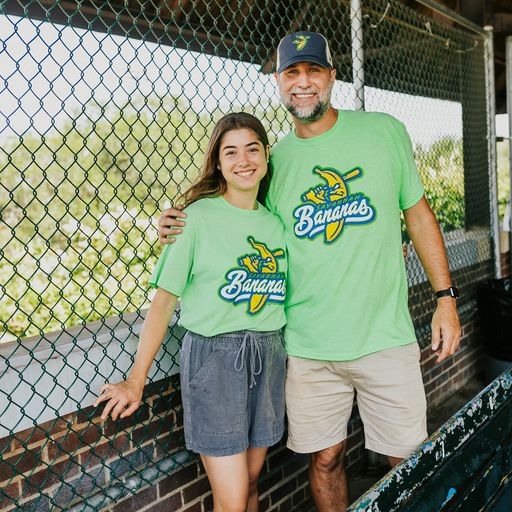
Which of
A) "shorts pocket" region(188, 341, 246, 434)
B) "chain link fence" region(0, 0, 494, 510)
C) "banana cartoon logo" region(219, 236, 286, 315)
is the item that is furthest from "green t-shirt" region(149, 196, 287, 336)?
"chain link fence" region(0, 0, 494, 510)

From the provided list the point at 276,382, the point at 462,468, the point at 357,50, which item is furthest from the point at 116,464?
the point at 357,50

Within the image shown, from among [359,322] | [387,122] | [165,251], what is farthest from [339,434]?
[387,122]

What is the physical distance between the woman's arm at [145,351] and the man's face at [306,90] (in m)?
0.92

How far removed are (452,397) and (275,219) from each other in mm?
3242

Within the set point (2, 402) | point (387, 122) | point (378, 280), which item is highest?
point (387, 122)

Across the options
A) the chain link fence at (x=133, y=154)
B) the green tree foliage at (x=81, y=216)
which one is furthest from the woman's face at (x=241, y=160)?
the green tree foliage at (x=81, y=216)

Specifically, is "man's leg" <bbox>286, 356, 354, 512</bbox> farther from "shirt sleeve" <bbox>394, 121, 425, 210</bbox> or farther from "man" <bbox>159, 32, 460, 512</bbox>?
"shirt sleeve" <bbox>394, 121, 425, 210</bbox>

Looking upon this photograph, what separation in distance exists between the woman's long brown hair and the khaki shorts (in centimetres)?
78

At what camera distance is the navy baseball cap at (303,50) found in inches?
96.8

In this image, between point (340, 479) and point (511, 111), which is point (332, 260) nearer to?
point (340, 479)

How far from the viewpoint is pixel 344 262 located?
240 centimetres

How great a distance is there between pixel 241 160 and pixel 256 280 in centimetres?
45

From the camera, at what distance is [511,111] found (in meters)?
5.55

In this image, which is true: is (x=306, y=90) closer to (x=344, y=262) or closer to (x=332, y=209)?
(x=332, y=209)
